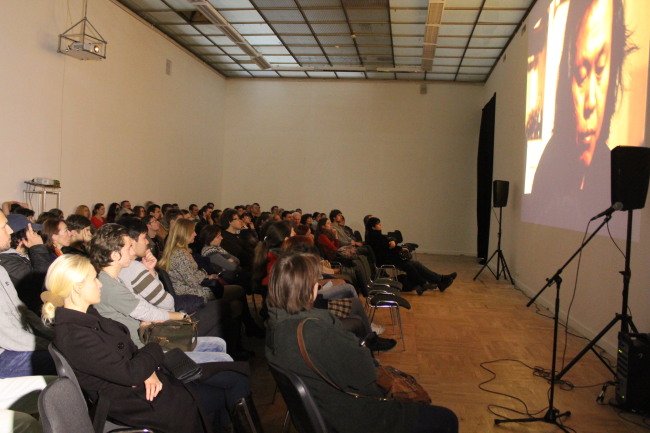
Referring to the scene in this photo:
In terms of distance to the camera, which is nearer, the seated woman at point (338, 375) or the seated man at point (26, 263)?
the seated woman at point (338, 375)

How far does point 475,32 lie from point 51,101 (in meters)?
7.18

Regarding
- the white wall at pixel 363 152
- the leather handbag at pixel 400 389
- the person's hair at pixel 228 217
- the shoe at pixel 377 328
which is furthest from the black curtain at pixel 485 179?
the leather handbag at pixel 400 389

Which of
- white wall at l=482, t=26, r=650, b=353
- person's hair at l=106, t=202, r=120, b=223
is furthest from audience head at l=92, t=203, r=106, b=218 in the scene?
white wall at l=482, t=26, r=650, b=353

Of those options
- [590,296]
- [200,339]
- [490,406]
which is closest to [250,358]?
[200,339]

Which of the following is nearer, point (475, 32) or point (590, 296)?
point (590, 296)

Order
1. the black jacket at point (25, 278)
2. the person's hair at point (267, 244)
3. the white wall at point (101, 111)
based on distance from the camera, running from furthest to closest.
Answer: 1. the white wall at point (101, 111)
2. the person's hair at point (267, 244)
3. the black jacket at point (25, 278)

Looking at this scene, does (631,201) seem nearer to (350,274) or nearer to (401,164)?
(350,274)

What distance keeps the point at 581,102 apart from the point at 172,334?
14.7 ft

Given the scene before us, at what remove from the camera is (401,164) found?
14.2 meters

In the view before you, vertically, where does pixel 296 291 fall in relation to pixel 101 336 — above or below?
above

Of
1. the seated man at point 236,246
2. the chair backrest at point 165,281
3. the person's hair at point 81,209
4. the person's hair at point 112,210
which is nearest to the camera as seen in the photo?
the chair backrest at point 165,281

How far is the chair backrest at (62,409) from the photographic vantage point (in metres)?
1.45

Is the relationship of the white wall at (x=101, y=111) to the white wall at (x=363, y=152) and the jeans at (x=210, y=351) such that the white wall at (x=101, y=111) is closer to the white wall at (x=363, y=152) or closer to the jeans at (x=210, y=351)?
the white wall at (x=363, y=152)

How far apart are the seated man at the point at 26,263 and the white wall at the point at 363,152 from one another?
1092cm
